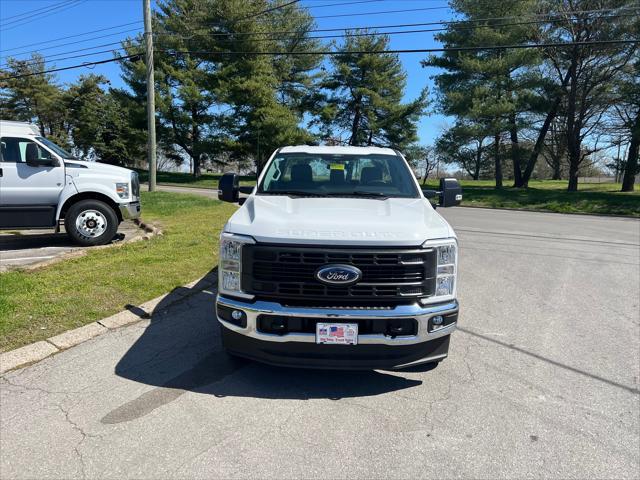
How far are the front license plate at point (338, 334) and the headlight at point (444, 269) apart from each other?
58 centimetres

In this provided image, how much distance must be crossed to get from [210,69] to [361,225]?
39.2 m

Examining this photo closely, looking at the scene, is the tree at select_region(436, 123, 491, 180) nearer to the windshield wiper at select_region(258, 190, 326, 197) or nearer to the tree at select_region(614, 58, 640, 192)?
the tree at select_region(614, 58, 640, 192)

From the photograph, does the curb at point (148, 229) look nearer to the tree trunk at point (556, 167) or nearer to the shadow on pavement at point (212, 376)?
the shadow on pavement at point (212, 376)

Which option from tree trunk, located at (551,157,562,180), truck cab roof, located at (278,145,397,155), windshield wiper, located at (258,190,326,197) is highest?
tree trunk, located at (551,157,562,180)

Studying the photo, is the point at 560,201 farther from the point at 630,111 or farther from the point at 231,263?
the point at 231,263

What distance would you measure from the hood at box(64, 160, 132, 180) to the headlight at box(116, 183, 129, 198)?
15 cm

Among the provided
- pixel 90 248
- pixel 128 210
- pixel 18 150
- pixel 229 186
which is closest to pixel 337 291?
pixel 229 186

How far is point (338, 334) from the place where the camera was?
3078mm

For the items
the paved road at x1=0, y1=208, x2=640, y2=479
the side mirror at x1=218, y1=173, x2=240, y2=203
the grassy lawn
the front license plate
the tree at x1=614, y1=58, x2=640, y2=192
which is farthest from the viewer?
the tree at x1=614, y1=58, x2=640, y2=192

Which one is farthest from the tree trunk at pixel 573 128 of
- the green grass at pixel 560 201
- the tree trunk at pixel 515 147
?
the green grass at pixel 560 201

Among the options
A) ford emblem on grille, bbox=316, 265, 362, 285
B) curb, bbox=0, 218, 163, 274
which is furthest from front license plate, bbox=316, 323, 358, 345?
curb, bbox=0, 218, 163, 274

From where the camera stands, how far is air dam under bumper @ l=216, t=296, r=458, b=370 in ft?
10.1

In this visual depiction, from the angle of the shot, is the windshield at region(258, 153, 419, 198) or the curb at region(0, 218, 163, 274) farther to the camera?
the curb at region(0, 218, 163, 274)

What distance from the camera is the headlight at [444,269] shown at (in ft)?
10.6
